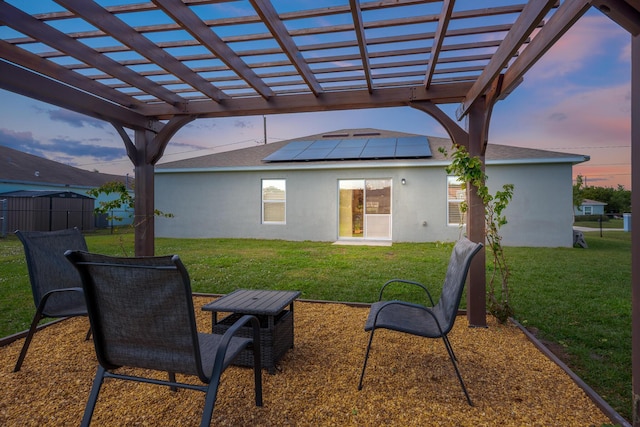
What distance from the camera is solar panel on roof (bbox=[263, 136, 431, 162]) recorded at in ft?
37.2

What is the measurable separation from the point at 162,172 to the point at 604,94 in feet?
44.6

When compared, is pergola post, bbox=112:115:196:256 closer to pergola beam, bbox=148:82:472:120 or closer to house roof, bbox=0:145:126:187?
pergola beam, bbox=148:82:472:120

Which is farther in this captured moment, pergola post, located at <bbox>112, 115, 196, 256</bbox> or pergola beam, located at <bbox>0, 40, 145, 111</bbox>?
pergola post, located at <bbox>112, 115, 196, 256</bbox>

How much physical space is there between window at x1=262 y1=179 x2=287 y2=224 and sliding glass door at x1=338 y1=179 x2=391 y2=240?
2032 mm

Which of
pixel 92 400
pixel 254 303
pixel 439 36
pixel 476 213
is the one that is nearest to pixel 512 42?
pixel 439 36

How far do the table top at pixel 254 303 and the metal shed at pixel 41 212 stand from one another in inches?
545

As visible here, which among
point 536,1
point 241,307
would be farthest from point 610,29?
point 241,307

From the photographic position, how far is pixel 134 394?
2.36 meters

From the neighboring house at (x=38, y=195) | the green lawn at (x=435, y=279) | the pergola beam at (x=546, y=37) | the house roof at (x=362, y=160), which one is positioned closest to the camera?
the pergola beam at (x=546, y=37)

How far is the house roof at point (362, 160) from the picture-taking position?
33.0 feet

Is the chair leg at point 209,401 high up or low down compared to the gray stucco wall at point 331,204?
down

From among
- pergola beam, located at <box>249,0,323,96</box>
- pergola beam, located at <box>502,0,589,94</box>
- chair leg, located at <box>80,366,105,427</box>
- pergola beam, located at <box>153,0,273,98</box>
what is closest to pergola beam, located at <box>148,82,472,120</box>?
pergola beam, located at <box>249,0,323,96</box>

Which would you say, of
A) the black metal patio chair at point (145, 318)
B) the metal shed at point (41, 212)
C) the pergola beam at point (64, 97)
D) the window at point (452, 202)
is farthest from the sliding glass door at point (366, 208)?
the metal shed at point (41, 212)

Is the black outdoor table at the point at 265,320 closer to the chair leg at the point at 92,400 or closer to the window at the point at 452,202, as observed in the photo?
the chair leg at the point at 92,400
